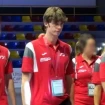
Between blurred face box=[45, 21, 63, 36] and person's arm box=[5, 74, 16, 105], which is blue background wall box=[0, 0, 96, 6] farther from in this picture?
blurred face box=[45, 21, 63, 36]

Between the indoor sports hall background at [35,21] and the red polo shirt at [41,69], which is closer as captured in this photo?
the red polo shirt at [41,69]

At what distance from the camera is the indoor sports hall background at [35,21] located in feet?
44.5

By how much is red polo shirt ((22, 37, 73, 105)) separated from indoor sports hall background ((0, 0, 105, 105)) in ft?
31.9

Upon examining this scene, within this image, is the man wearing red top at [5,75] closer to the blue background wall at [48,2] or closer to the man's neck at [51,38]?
the man's neck at [51,38]

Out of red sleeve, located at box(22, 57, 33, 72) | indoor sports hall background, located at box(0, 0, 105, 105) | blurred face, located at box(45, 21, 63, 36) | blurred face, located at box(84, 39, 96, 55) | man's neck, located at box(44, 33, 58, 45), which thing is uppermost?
blurred face, located at box(45, 21, 63, 36)

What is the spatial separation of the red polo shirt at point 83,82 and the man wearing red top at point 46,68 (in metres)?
1.42

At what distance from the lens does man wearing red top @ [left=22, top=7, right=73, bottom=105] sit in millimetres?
3492

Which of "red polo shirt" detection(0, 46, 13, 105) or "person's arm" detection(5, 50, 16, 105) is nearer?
"red polo shirt" detection(0, 46, 13, 105)

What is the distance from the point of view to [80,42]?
5.00 meters

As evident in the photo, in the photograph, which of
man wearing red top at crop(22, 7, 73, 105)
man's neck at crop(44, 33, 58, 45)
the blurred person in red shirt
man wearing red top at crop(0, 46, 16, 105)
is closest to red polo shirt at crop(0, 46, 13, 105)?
man wearing red top at crop(0, 46, 16, 105)

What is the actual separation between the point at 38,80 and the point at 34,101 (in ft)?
0.60

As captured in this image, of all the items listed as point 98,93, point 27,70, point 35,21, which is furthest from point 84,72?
point 35,21

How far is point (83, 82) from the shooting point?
198 inches

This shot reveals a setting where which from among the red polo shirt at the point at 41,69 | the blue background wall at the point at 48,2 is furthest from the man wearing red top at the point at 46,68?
the blue background wall at the point at 48,2
